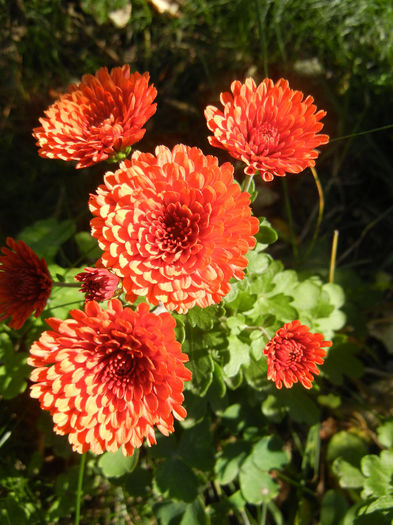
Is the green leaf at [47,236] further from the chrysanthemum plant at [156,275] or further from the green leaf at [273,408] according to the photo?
the green leaf at [273,408]

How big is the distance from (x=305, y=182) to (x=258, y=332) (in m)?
1.68

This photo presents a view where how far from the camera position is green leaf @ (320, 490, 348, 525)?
8.15 feet

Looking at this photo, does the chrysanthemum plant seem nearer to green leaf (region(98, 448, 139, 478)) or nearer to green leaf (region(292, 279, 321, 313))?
green leaf (region(292, 279, 321, 313))

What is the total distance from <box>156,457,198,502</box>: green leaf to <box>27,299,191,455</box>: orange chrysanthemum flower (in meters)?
0.96

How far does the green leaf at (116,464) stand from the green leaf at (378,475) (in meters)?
1.27

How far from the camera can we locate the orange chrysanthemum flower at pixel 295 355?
172 centimetres

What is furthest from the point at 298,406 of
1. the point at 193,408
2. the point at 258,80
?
the point at 258,80

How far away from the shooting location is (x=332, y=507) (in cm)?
252

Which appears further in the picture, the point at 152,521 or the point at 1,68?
the point at 1,68

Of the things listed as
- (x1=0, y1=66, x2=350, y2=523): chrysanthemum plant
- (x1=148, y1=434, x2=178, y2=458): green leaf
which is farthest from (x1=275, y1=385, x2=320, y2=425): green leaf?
(x1=148, y1=434, x2=178, y2=458): green leaf

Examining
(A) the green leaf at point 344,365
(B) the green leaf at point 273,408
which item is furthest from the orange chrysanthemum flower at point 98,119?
(A) the green leaf at point 344,365

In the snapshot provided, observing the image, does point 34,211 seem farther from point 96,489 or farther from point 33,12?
point 96,489

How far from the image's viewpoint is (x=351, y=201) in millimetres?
3357

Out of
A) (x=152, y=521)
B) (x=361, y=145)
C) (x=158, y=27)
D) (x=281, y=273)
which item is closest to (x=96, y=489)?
(x=152, y=521)
